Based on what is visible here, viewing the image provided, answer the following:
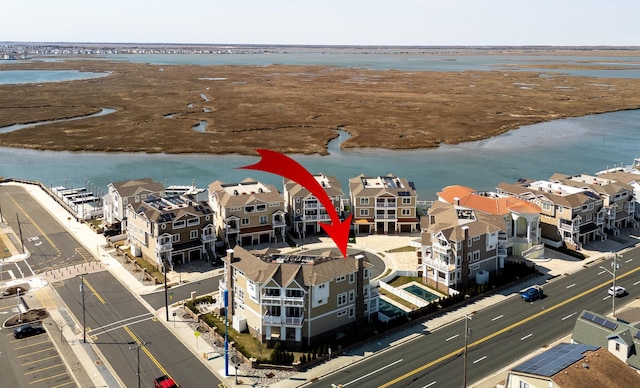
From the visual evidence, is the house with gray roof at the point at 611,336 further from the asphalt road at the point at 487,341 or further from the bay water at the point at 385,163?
the bay water at the point at 385,163

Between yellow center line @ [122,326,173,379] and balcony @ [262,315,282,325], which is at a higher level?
balcony @ [262,315,282,325]

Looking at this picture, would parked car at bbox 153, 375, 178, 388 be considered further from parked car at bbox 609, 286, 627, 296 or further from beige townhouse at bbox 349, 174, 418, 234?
parked car at bbox 609, 286, 627, 296

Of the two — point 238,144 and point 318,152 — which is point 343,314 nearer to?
point 318,152

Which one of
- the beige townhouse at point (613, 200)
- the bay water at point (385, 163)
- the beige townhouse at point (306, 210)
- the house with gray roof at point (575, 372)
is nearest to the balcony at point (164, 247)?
the beige townhouse at point (306, 210)

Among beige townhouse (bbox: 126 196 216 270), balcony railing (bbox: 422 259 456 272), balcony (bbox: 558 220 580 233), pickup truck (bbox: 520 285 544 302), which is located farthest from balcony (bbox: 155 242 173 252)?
balcony (bbox: 558 220 580 233)

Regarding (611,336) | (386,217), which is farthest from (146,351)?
(386,217)

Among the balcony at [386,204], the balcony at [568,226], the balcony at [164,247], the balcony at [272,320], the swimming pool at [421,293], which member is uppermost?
the balcony at [386,204]
